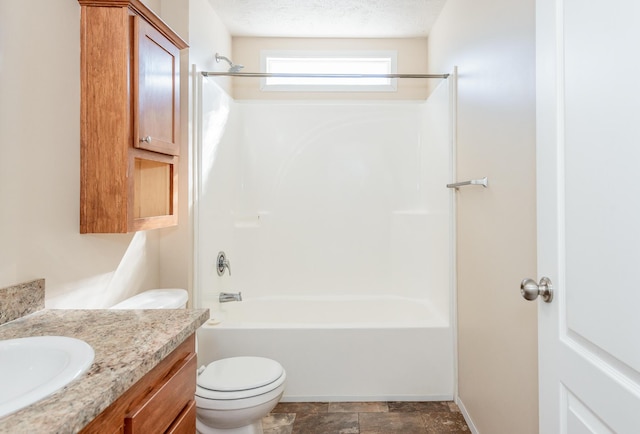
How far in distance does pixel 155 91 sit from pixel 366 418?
197cm

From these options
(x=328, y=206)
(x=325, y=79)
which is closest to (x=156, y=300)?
(x=328, y=206)

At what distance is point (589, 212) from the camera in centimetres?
81

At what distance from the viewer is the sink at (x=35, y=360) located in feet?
2.88

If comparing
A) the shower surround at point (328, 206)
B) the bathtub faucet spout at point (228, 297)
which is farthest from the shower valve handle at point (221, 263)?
the shower surround at point (328, 206)

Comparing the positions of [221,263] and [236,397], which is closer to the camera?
[236,397]

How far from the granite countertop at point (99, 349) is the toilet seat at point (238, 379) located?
0.58m

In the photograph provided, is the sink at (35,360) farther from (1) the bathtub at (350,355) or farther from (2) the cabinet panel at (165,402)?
(1) the bathtub at (350,355)

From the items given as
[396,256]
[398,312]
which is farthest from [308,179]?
[398,312]

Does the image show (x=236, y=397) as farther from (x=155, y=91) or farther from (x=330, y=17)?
(x=330, y=17)

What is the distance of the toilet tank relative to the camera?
1.81 meters

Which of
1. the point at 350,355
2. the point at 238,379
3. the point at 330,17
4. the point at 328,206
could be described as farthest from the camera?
the point at 328,206

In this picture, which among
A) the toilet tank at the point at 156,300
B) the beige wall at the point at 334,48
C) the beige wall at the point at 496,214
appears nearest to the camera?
the beige wall at the point at 496,214

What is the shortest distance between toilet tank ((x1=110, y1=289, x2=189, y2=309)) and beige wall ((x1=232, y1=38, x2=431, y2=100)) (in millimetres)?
1905

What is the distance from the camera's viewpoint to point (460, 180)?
7.59ft
